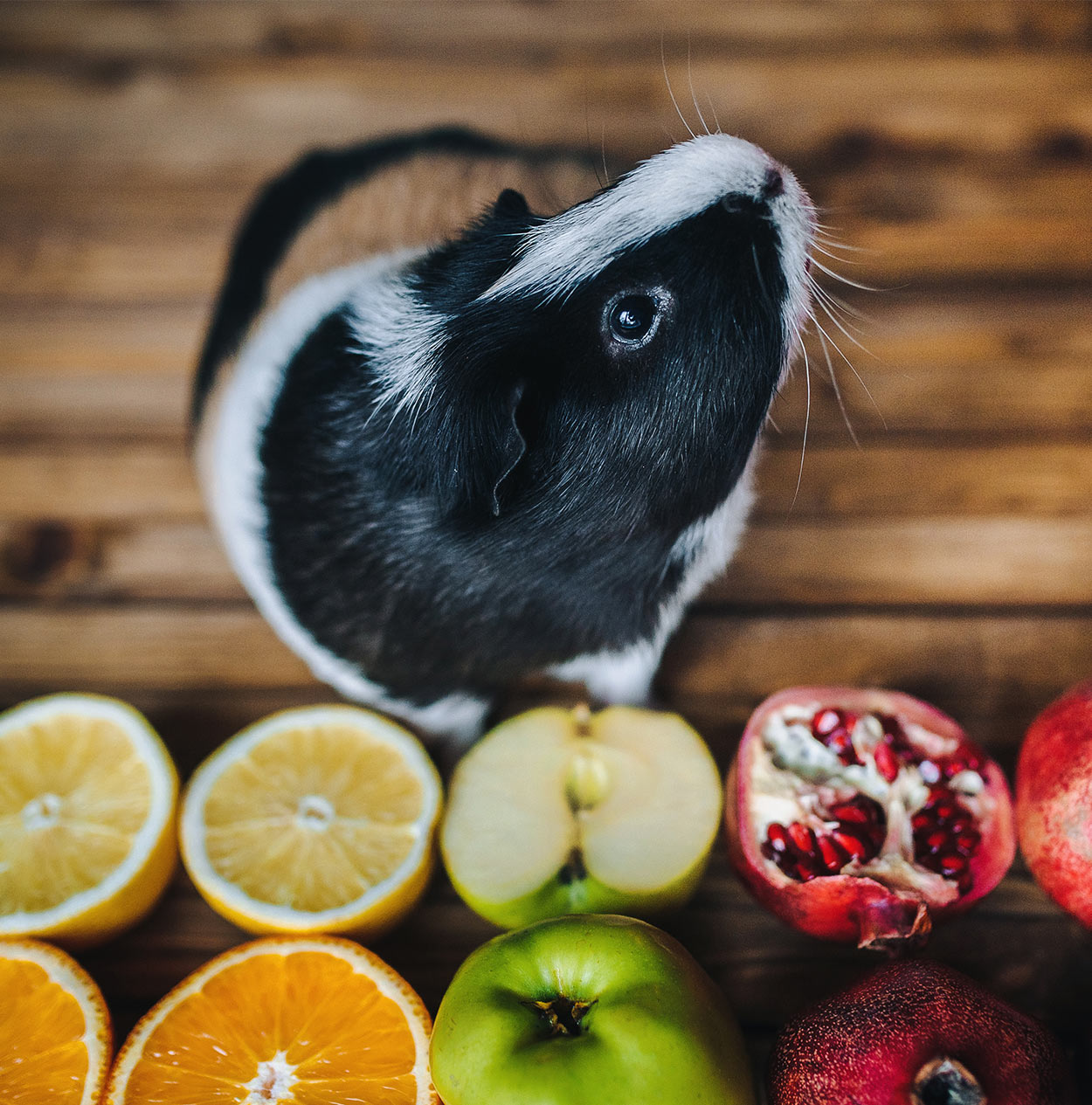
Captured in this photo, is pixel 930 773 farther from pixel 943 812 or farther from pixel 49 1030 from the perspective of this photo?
pixel 49 1030

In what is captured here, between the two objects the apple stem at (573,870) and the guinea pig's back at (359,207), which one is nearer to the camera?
the apple stem at (573,870)

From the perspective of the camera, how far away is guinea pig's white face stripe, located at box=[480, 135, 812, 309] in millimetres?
781

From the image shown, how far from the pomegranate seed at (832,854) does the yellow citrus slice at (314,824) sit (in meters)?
0.39

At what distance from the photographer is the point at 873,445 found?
1.25m

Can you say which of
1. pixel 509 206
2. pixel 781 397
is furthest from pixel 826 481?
pixel 509 206

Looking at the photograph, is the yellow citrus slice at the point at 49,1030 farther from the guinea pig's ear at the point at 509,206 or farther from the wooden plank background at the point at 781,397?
the guinea pig's ear at the point at 509,206

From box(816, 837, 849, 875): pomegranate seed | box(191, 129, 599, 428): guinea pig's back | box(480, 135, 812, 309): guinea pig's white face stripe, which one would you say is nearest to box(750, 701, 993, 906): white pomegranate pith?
box(816, 837, 849, 875): pomegranate seed

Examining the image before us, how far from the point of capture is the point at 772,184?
0.81 m

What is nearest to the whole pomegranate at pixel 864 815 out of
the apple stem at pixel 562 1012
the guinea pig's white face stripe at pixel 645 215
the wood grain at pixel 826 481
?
the apple stem at pixel 562 1012

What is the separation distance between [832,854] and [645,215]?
2.03 ft

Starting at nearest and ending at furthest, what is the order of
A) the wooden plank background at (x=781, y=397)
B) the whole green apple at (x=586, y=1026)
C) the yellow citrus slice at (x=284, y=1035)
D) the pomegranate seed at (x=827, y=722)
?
the whole green apple at (x=586, y=1026) → the yellow citrus slice at (x=284, y=1035) → the pomegranate seed at (x=827, y=722) → the wooden plank background at (x=781, y=397)

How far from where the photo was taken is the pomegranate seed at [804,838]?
2.97ft

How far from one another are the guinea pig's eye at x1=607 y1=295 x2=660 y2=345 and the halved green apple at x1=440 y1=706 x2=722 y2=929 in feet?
1.39

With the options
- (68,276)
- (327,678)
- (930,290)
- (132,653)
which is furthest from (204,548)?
(930,290)
